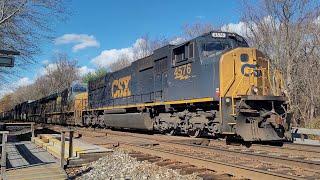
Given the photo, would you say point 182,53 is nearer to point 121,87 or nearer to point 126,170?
point 126,170

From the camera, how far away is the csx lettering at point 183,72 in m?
13.1

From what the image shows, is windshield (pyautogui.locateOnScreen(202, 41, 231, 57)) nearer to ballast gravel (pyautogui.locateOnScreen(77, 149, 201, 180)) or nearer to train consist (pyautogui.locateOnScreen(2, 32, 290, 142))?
train consist (pyautogui.locateOnScreen(2, 32, 290, 142))

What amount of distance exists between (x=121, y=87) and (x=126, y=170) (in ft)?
39.5

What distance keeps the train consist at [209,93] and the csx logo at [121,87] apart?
1.88ft

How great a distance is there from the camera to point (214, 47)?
12633 mm

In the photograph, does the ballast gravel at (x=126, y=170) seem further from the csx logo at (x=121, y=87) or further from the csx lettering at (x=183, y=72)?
the csx logo at (x=121, y=87)

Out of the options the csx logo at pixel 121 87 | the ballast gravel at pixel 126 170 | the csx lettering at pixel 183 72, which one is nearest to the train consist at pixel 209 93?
the csx lettering at pixel 183 72

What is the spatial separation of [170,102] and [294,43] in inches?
461

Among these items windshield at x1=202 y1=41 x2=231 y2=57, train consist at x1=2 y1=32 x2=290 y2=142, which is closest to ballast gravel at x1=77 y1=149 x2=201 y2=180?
train consist at x1=2 y1=32 x2=290 y2=142

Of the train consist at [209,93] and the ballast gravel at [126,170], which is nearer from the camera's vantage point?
the ballast gravel at [126,170]

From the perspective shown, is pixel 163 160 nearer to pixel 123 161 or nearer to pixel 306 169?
pixel 123 161

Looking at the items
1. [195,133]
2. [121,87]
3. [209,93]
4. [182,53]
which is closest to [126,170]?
[209,93]

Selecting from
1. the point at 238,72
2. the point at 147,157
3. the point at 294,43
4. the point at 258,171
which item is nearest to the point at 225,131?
the point at 238,72

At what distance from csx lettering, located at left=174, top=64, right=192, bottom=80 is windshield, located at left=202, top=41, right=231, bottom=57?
0.86 metres
